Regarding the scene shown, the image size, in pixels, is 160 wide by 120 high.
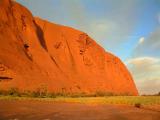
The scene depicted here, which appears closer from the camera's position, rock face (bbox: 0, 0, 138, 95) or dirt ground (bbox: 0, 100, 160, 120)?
dirt ground (bbox: 0, 100, 160, 120)

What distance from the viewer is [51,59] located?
7175 cm

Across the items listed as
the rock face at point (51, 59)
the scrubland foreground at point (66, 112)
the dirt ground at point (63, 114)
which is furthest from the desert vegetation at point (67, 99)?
the dirt ground at point (63, 114)

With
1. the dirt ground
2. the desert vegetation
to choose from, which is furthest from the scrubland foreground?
the desert vegetation

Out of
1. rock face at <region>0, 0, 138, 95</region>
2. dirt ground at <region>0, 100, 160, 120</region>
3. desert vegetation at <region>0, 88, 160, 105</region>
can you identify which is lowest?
dirt ground at <region>0, 100, 160, 120</region>

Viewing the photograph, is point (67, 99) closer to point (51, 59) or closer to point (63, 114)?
point (63, 114)

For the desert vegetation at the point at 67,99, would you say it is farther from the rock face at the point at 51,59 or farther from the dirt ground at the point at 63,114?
the dirt ground at the point at 63,114

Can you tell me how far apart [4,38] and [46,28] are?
30.5 meters

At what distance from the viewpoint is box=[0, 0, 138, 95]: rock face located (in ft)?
172

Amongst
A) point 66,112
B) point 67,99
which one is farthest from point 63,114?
point 67,99

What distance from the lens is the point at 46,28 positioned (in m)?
84.6

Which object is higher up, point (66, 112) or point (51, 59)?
point (51, 59)

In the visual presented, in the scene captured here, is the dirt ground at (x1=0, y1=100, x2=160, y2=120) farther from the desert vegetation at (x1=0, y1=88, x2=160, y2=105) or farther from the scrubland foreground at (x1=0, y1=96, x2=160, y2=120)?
the desert vegetation at (x1=0, y1=88, x2=160, y2=105)

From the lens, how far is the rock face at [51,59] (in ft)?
172

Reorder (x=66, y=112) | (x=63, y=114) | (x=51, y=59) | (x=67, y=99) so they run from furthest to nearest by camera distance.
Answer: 1. (x=51, y=59)
2. (x=67, y=99)
3. (x=66, y=112)
4. (x=63, y=114)
